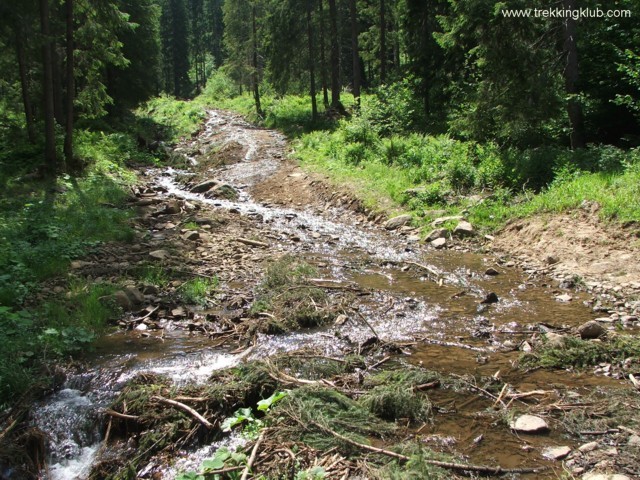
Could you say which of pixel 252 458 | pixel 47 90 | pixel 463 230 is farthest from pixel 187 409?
pixel 47 90

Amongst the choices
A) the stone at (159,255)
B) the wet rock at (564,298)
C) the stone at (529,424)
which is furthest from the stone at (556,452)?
the stone at (159,255)

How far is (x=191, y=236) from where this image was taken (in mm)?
11672

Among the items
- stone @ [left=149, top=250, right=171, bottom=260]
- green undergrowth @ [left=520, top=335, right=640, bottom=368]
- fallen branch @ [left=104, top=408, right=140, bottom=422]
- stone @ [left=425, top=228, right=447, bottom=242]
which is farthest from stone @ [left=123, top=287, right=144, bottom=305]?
stone @ [left=425, top=228, right=447, bottom=242]

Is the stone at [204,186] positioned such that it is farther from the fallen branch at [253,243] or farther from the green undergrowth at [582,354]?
the green undergrowth at [582,354]

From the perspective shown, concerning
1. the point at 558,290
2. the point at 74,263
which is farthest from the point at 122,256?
the point at 558,290

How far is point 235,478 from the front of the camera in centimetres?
386

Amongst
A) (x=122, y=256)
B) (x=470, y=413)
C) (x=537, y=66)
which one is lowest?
(x=470, y=413)

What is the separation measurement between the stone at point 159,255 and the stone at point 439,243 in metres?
6.29

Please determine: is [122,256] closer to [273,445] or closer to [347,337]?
[347,337]

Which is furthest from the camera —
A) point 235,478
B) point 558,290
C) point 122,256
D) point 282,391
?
point 122,256

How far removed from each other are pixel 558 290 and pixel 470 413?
4.67m

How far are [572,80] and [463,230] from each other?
5473mm

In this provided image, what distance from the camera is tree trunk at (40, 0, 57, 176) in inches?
581

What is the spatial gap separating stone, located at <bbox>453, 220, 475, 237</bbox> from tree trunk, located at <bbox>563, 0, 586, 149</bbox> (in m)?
4.31
